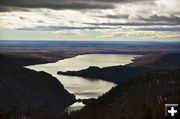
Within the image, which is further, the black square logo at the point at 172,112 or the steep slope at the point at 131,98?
the steep slope at the point at 131,98

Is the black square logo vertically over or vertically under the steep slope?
over

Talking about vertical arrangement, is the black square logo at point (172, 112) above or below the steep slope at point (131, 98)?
above

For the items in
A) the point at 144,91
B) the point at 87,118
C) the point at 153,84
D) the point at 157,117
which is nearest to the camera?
the point at 157,117

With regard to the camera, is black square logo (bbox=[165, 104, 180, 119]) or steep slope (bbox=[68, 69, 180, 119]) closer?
black square logo (bbox=[165, 104, 180, 119])

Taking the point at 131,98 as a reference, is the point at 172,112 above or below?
above

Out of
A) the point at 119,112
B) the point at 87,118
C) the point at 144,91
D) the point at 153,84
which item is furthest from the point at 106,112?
the point at 153,84

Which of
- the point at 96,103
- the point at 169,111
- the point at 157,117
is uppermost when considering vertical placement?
the point at 169,111

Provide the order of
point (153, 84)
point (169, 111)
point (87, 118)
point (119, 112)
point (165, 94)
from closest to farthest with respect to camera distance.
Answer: point (169, 111) < point (87, 118) < point (119, 112) < point (165, 94) < point (153, 84)

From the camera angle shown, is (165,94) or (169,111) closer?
(169,111)

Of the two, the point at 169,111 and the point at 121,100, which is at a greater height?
the point at 169,111

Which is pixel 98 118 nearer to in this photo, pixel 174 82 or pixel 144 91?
pixel 144 91

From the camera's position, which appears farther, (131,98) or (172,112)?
(131,98)
